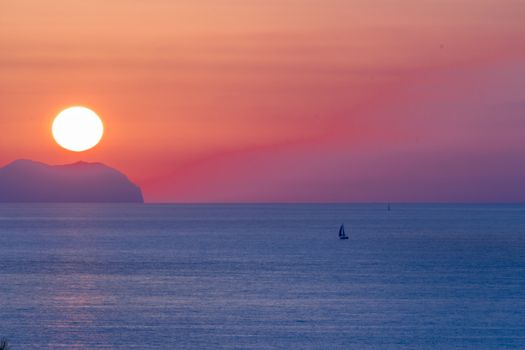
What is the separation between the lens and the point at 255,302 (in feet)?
290

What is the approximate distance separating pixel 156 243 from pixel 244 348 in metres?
122

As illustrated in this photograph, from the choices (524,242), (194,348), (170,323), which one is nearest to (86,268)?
(170,323)

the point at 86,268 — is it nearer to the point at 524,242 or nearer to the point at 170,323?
the point at 170,323

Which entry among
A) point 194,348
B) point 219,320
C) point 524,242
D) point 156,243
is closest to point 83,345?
point 194,348

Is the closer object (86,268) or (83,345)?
(83,345)

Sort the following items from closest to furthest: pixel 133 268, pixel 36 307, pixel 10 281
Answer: pixel 36 307 < pixel 10 281 < pixel 133 268

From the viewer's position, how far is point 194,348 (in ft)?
218

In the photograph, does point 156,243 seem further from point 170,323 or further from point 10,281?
point 170,323

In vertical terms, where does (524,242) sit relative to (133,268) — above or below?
above

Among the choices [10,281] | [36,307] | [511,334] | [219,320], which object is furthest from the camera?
[10,281]

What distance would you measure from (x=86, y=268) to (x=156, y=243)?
5876 cm

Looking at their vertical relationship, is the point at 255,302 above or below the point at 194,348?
above

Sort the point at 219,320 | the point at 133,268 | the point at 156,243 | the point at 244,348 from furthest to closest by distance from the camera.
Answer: the point at 156,243 < the point at 133,268 < the point at 219,320 < the point at 244,348

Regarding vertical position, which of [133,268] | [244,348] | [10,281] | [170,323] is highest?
[133,268]
